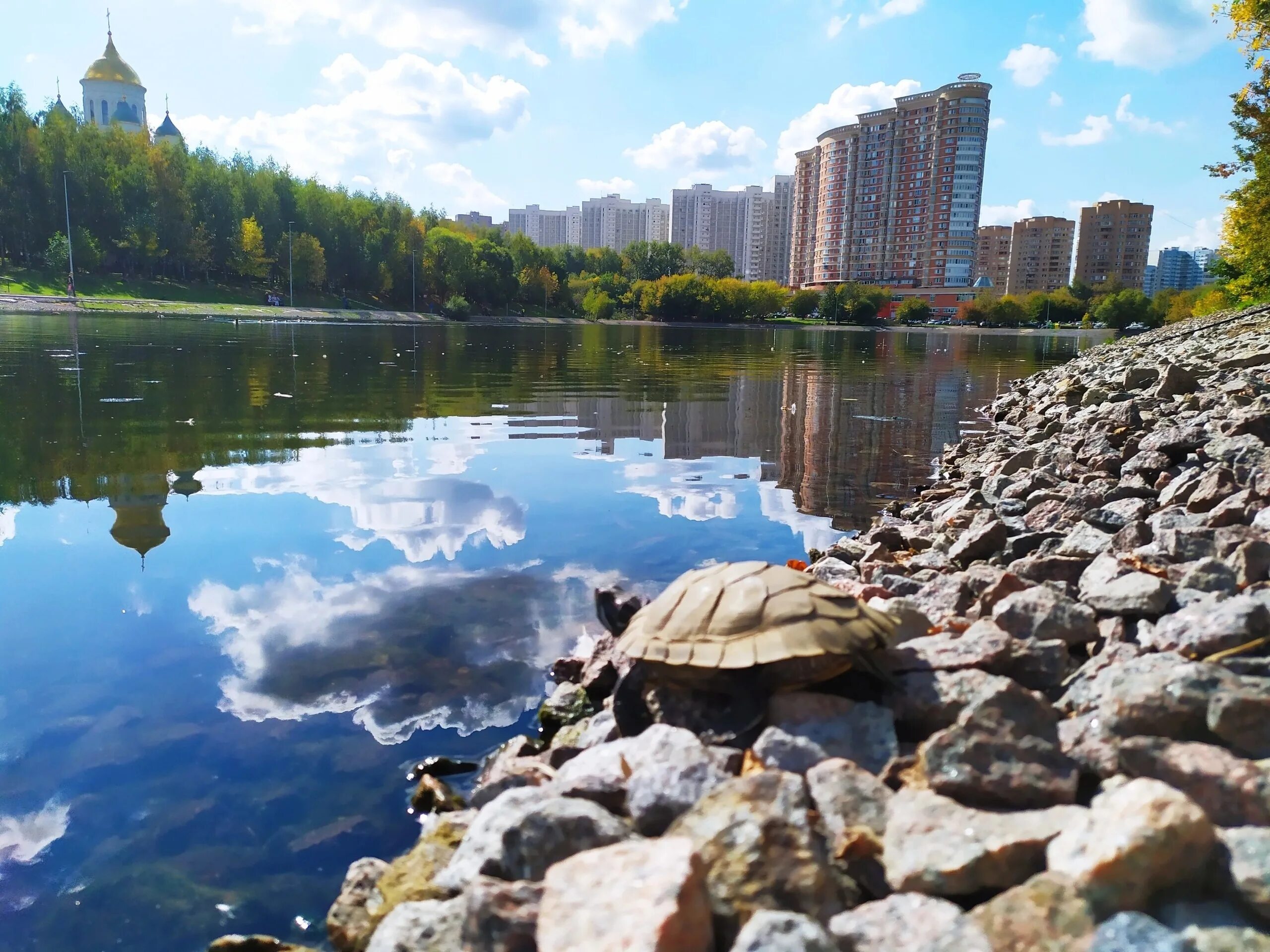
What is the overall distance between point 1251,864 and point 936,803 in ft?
2.71

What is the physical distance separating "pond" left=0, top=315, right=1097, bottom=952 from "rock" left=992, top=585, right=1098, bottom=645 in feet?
8.28

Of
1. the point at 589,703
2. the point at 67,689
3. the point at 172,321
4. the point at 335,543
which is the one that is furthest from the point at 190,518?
the point at 172,321

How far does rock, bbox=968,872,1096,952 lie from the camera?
85.9 inches

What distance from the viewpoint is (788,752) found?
331cm

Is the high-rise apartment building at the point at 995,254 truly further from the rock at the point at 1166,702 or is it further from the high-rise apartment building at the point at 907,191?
the rock at the point at 1166,702

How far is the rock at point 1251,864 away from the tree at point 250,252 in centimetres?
9873

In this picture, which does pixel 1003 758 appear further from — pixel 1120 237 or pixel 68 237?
pixel 1120 237

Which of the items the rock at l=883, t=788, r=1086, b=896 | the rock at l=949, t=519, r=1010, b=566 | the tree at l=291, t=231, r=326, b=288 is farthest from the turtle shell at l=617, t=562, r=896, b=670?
the tree at l=291, t=231, r=326, b=288

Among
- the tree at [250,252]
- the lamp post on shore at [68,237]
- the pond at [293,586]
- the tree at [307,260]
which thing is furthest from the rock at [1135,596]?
the tree at [307,260]

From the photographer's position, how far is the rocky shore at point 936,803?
225cm

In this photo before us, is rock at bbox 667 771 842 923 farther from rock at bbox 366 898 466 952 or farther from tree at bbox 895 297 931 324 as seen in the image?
tree at bbox 895 297 931 324

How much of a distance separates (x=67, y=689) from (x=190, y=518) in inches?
134

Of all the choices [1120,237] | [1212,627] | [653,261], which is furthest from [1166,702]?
[1120,237]

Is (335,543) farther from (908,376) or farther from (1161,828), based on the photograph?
(908,376)
